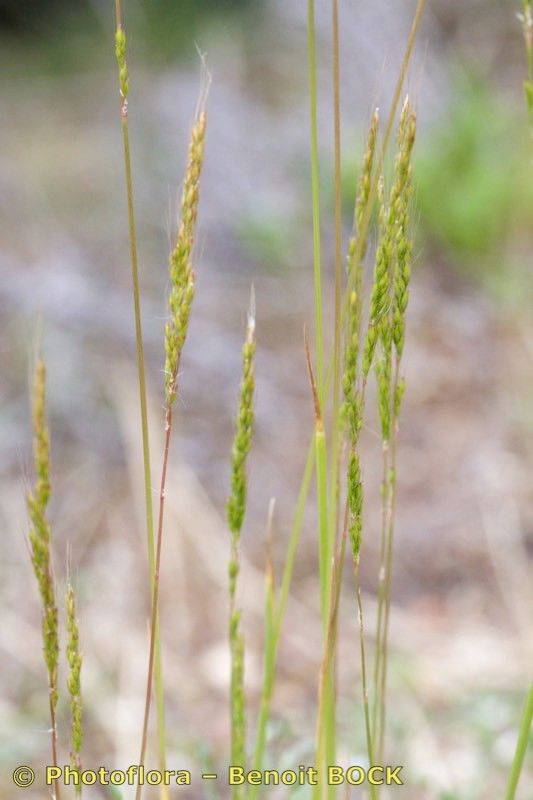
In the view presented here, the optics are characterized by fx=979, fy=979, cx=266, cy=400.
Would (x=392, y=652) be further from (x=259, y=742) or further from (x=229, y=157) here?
(x=229, y=157)

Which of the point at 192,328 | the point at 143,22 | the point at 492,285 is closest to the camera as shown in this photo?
the point at 192,328

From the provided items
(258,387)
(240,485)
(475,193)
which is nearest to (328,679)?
(240,485)

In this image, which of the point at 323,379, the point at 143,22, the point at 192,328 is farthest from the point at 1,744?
the point at 143,22

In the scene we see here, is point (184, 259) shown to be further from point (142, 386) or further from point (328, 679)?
point (328, 679)

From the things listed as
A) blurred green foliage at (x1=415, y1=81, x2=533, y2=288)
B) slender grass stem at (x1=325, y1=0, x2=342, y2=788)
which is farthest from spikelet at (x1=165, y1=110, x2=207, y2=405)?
blurred green foliage at (x1=415, y1=81, x2=533, y2=288)

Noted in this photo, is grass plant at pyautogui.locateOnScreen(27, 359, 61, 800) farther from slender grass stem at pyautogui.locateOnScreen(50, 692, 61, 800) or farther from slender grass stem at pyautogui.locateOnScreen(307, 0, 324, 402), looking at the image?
slender grass stem at pyautogui.locateOnScreen(307, 0, 324, 402)

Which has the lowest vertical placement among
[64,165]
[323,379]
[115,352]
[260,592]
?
[323,379]

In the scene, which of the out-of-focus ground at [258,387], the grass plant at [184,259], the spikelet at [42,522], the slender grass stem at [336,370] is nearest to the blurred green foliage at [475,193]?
the out-of-focus ground at [258,387]

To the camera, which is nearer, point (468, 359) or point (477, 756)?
point (477, 756)
